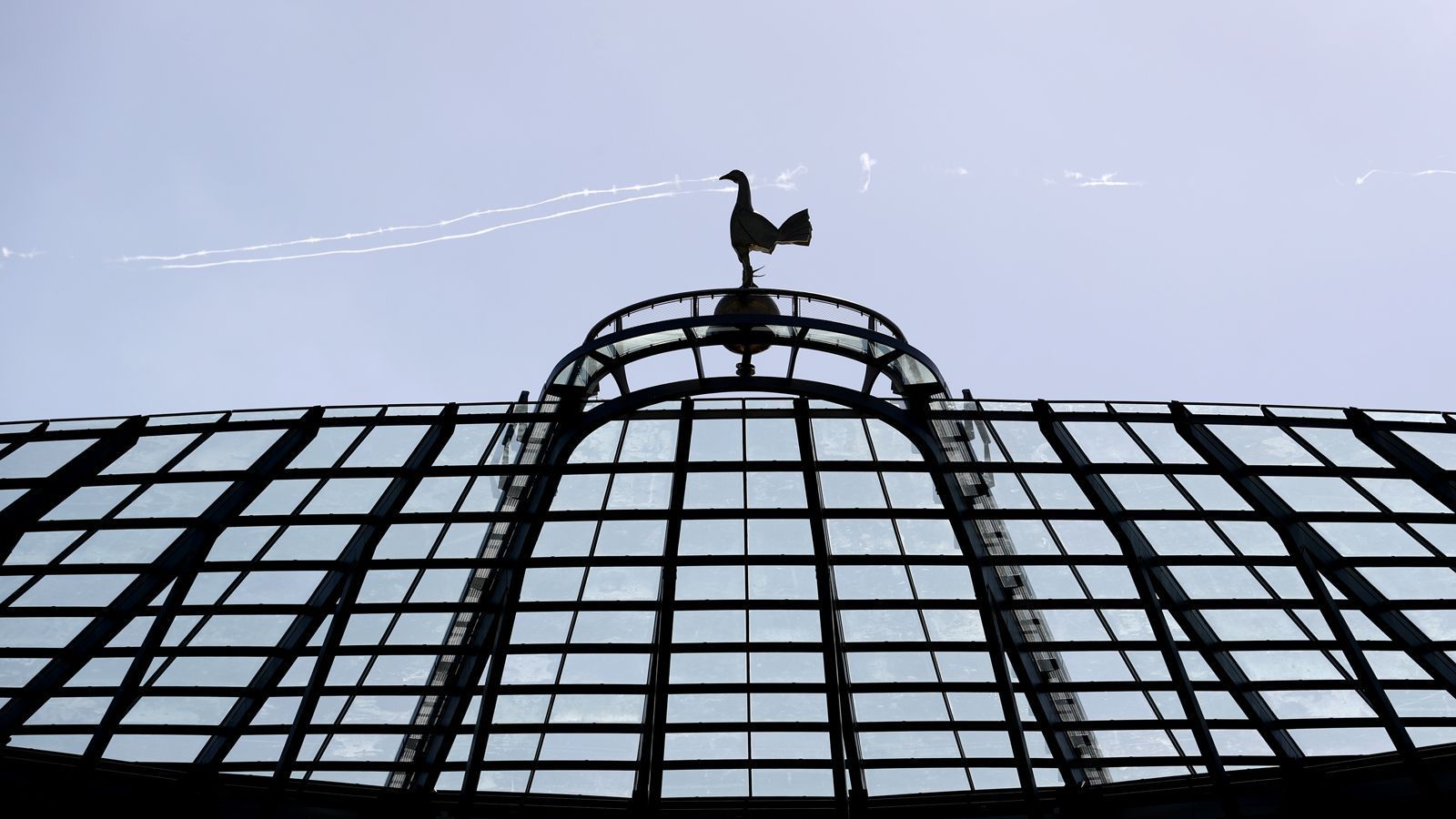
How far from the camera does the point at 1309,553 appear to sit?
22.2 metres

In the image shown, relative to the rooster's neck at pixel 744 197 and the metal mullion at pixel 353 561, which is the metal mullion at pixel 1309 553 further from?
the metal mullion at pixel 353 561

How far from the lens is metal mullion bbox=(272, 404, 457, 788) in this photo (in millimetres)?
16984

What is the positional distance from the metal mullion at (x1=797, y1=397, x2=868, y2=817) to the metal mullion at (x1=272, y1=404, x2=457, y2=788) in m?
8.43

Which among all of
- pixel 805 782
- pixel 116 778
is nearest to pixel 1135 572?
pixel 805 782

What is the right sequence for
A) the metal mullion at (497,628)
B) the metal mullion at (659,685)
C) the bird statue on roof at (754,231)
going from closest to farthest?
the metal mullion at (497,628)
the metal mullion at (659,685)
the bird statue on roof at (754,231)

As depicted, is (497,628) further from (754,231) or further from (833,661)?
(754,231)

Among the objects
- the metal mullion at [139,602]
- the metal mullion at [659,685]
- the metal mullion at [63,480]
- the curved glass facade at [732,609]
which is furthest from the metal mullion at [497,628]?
the metal mullion at [63,480]

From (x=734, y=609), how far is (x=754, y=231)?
12036 mm

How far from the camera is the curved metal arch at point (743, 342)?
28.3 meters

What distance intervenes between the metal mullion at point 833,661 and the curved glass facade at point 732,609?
5.1 inches

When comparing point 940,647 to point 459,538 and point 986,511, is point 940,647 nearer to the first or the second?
point 986,511

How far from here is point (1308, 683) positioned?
20906 mm

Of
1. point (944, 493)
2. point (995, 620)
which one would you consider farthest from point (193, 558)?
point (995, 620)

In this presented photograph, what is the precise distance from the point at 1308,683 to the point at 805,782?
986 cm
